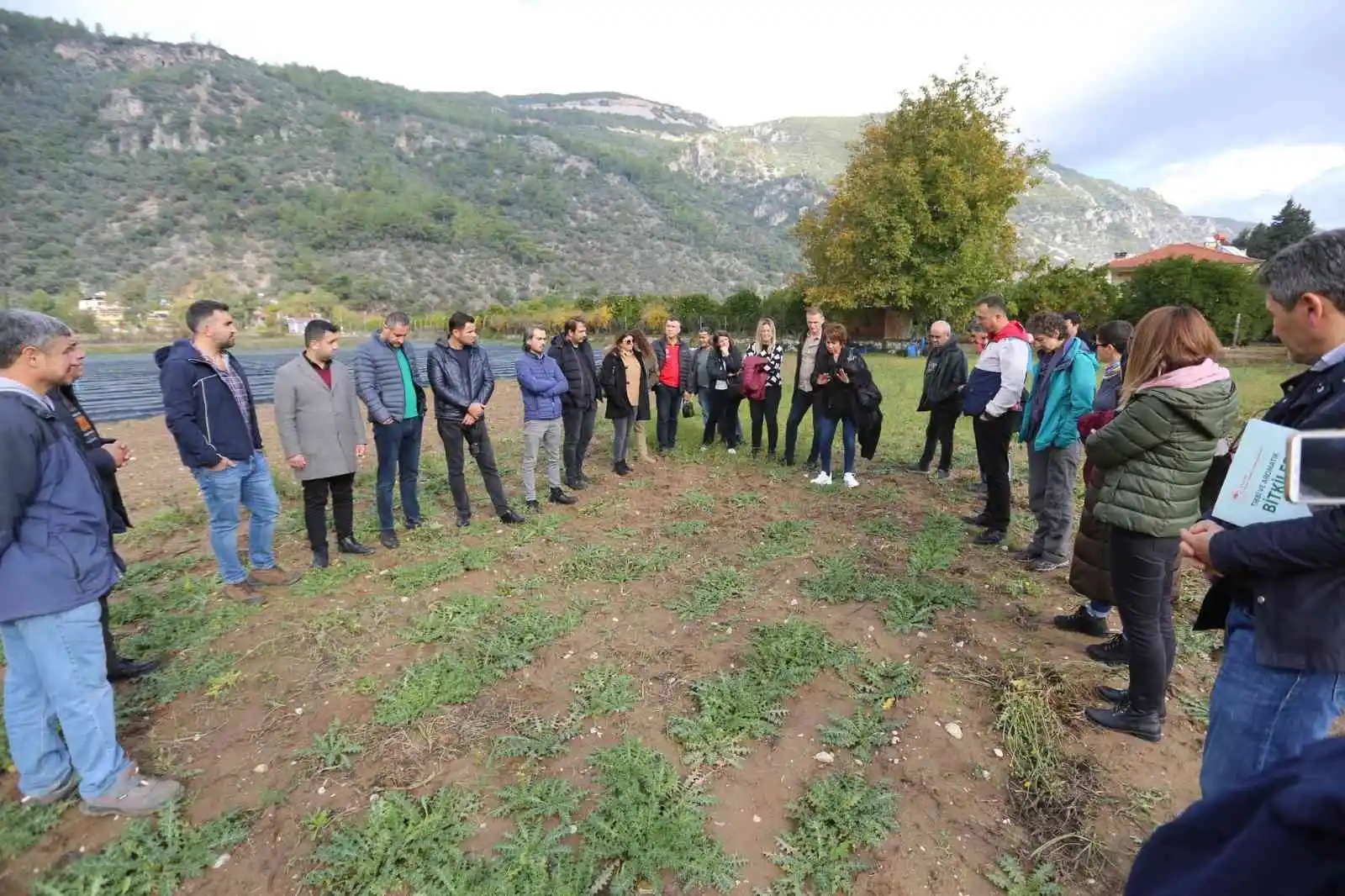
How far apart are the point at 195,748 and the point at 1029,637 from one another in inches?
190

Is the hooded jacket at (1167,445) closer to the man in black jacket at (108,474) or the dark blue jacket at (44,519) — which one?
the dark blue jacket at (44,519)

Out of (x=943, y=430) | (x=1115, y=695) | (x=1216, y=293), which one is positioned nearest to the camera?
(x=1115, y=695)

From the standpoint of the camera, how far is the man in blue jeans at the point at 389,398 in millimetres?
5285

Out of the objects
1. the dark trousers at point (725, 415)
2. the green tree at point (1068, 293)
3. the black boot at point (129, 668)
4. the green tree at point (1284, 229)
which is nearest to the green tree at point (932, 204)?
the green tree at point (1068, 293)

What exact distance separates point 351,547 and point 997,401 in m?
5.79

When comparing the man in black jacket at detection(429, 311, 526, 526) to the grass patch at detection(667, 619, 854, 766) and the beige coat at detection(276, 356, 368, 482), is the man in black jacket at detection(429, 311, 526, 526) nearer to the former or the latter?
the beige coat at detection(276, 356, 368, 482)

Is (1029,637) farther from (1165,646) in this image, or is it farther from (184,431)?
(184,431)

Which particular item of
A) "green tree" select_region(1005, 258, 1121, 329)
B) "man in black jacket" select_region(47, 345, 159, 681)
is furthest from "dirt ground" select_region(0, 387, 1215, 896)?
"green tree" select_region(1005, 258, 1121, 329)

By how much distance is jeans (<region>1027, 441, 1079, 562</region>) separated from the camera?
474cm

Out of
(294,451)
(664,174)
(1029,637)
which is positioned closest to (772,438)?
(1029,637)

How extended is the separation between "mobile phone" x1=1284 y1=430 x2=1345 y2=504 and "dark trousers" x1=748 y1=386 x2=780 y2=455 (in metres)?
7.03

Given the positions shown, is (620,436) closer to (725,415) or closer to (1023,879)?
(725,415)

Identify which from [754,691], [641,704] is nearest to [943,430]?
[754,691]

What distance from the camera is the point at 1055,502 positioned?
481cm
